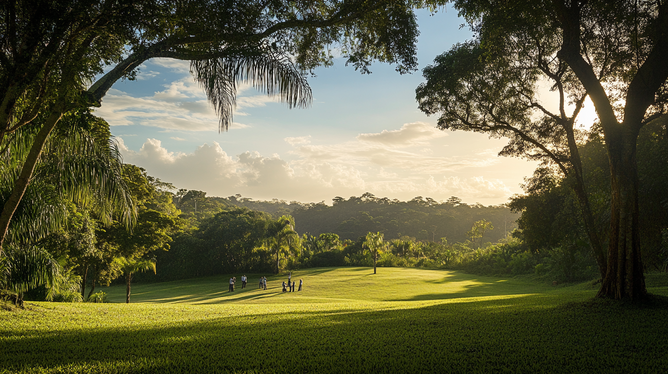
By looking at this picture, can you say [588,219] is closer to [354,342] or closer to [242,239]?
[354,342]

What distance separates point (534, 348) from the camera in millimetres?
5281

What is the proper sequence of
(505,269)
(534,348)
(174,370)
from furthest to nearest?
(505,269) < (534,348) < (174,370)

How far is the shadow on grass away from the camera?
4.50 m

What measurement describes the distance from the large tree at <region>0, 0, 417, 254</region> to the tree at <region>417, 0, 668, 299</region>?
4479 millimetres

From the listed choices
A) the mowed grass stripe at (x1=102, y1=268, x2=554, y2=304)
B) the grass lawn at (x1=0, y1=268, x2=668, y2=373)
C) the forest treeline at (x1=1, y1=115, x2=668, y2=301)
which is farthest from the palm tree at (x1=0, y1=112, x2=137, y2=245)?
the mowed grass stripe at (x1=102, y1=268, x2=554, y2=304)

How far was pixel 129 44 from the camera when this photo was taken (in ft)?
23.3

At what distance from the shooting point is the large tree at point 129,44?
5.84 meters

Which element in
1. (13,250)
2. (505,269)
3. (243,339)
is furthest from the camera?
(505,269)

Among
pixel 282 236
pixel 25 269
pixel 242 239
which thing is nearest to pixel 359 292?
pixel 282 236

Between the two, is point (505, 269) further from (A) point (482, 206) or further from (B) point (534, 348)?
(A) point (482, 206)

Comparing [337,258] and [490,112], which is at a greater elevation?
[490,112]

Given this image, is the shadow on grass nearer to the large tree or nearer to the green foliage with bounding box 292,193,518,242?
the large tree

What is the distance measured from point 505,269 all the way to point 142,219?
36926 millimetres

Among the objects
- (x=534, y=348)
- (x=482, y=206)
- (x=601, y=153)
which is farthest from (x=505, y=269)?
(x=482, y=206)
